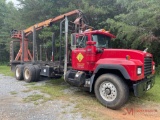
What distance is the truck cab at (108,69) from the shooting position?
4355 mm

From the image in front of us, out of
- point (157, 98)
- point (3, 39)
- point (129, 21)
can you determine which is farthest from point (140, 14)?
point (3, 39)

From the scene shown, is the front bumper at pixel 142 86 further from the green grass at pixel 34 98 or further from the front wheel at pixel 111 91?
the green grass at pixel 34 98

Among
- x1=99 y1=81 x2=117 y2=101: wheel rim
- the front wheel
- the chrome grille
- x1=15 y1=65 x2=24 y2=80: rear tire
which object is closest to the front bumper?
the chrome grille

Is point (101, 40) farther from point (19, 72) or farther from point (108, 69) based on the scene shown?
point (19, 72)

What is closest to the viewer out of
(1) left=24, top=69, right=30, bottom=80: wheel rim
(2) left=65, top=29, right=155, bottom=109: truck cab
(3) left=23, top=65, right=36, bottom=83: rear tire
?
(2) left=65, top=29, right=155, bottom=109: truck cab

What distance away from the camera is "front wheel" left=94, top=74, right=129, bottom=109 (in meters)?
4.38

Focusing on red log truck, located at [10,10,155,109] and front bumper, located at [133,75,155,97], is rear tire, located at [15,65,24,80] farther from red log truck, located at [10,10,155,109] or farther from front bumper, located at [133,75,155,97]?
front bumper, located at [133,75,155,97]

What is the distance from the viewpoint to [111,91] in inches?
181

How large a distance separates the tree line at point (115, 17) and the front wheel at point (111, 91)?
3680 mm


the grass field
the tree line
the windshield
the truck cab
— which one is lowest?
the grass field

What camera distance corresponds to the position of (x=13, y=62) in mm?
9852

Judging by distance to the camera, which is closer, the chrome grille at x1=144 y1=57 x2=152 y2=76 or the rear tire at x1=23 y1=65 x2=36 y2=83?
the chrome grille at x1=144 y1=57 x2=152 y2=76

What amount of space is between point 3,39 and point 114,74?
59.1ft

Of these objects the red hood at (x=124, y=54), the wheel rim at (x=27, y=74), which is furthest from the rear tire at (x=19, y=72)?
the red hood at (x=124, y=54)
